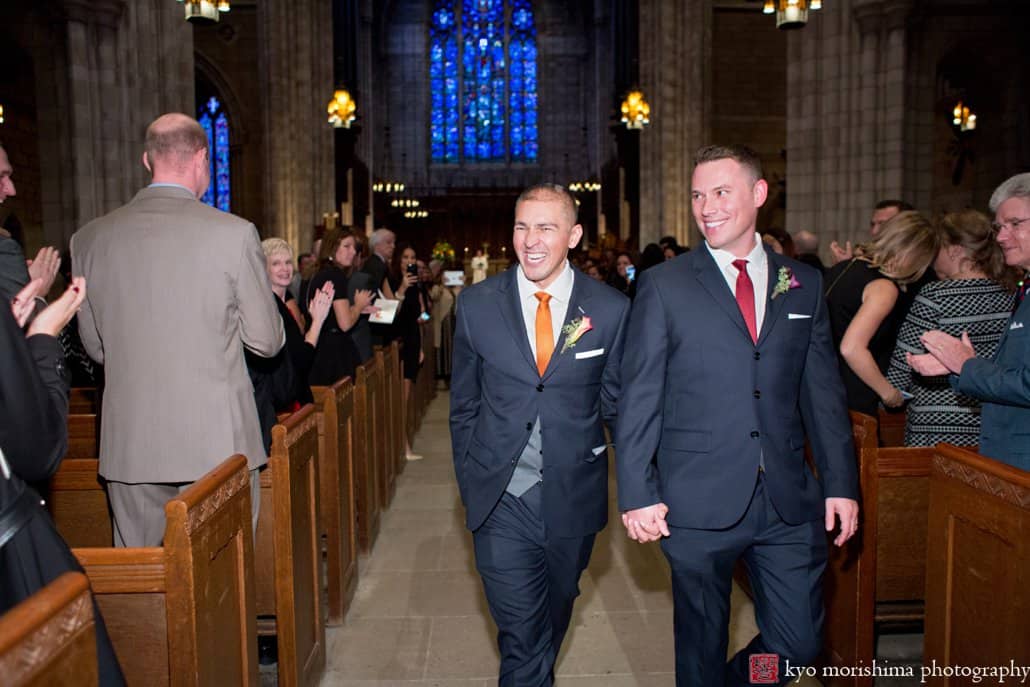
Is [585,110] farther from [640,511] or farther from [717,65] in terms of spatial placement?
[640,511]

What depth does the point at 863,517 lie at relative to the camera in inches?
136

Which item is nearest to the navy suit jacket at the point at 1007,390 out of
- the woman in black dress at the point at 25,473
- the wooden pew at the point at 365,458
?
the woman in black dress at the point at 25,473

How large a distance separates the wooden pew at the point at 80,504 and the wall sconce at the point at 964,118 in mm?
12275

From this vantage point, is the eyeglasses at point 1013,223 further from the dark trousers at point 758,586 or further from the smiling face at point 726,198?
the dark trousers at point 758,586

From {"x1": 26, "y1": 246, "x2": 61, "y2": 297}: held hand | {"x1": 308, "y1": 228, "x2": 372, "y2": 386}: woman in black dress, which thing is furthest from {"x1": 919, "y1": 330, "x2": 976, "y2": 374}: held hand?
{"x1": 308, "y1": 228, "x2": 372, "y2": 386}: woman in black dress

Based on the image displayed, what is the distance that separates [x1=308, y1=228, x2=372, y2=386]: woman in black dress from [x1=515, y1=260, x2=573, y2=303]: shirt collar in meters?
3.04

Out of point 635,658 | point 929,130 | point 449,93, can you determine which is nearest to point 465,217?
point 449,93

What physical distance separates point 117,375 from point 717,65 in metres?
17.9

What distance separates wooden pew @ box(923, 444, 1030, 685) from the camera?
2391 mm

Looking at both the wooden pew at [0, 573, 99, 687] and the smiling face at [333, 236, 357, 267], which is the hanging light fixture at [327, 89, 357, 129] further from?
the wooden pew at [0, 573, 99, 687]

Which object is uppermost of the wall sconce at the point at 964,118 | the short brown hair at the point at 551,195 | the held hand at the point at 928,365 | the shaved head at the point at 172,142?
the wall sconce at the point at 964,118

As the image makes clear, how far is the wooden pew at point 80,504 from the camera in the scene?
141 inches

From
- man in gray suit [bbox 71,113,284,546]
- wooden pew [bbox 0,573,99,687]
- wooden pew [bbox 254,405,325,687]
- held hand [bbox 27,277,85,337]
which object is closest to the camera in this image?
wooden pew [bbox 0,573,99,687]

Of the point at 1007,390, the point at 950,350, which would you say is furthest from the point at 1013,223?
the point at 1007,390
